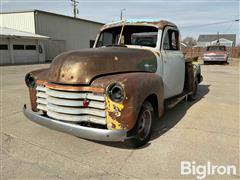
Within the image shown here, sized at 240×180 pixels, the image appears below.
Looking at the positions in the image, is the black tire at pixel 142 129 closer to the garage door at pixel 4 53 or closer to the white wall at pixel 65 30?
the garage door at pixel 4 53

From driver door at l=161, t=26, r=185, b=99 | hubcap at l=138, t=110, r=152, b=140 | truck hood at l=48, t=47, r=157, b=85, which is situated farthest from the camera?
driver door at l=161, t=26, r=185, b=99

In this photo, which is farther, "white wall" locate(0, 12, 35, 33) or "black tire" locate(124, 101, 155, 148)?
"white wall" locate(0, 12, 35, 33)

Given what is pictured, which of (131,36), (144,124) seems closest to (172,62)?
(131,36)

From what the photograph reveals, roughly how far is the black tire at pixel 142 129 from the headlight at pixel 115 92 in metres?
0.50

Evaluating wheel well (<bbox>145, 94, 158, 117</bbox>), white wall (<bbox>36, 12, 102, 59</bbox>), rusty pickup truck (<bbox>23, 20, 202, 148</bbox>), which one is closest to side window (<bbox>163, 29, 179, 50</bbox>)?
rusty pickup truck (<bbox>23, 20, 202, 148</bbox>)

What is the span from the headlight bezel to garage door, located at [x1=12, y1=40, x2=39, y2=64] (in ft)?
81.8

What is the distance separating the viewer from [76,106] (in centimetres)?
370

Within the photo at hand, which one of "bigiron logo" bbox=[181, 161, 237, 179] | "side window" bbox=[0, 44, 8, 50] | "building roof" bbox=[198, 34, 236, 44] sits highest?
"building roof" bbox=[198, 34, 236, 44]

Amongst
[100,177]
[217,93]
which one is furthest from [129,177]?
[217,93]

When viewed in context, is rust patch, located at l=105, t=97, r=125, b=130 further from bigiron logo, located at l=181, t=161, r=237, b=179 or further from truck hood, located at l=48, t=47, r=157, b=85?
bigiron logo, located at l=181, t=161, r=237, b=179

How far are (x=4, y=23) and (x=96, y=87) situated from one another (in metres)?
32.3

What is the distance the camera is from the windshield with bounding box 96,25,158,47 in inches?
→ 211

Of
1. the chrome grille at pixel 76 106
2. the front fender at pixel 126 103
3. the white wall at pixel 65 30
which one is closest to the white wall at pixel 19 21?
the white wall at pixel 65 30

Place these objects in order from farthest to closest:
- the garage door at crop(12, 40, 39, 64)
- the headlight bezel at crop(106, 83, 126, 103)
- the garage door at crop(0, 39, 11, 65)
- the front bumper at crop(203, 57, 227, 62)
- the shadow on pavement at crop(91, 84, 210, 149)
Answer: the garage door at crop(12, 40, 39, 64)
the front bumper at crop(203, 57, 227, 62)
the garage door at crop(0, 39, 11, 65)
the shadow on pavement at crop(91, 84, 210, 149)
the headlight bezel at crop(106, 83, 126, 103)
